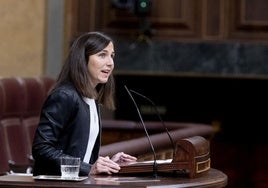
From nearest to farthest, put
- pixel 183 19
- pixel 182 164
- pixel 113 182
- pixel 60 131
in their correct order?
pixel 113 182
pixel 182 164
pixel 60 131
pixel 183 19

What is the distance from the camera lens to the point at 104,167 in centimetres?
308

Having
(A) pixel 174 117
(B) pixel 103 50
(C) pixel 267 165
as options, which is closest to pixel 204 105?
(A) pixel 174 117

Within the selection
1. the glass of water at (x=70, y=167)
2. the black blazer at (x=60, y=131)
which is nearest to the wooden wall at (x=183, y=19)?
the black blazer at (x=60, y=131)

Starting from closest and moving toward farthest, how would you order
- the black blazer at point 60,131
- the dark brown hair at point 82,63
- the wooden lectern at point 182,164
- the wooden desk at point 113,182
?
the wooden desk at point 113,182 < the wooden lectern at point 182,164 < the black blazer at point 60,131 < the dark brown hair at point 82,63

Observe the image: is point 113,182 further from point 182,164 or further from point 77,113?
point 77,113

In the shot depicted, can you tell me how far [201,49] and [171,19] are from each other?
1.23 feet

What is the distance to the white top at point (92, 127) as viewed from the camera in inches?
131

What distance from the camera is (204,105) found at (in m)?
8.48

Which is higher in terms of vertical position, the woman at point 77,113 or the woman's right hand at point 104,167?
the woman at point 77,113

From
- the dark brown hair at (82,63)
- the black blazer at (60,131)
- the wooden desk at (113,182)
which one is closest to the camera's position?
the wooden desk at (113,182)

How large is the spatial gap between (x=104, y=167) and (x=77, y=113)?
0.28m

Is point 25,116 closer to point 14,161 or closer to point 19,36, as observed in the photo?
point 14,161

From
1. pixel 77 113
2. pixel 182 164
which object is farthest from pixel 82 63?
pixel 182 164

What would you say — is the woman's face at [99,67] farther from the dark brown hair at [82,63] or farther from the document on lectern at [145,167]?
the document on lectern at [145,167]
